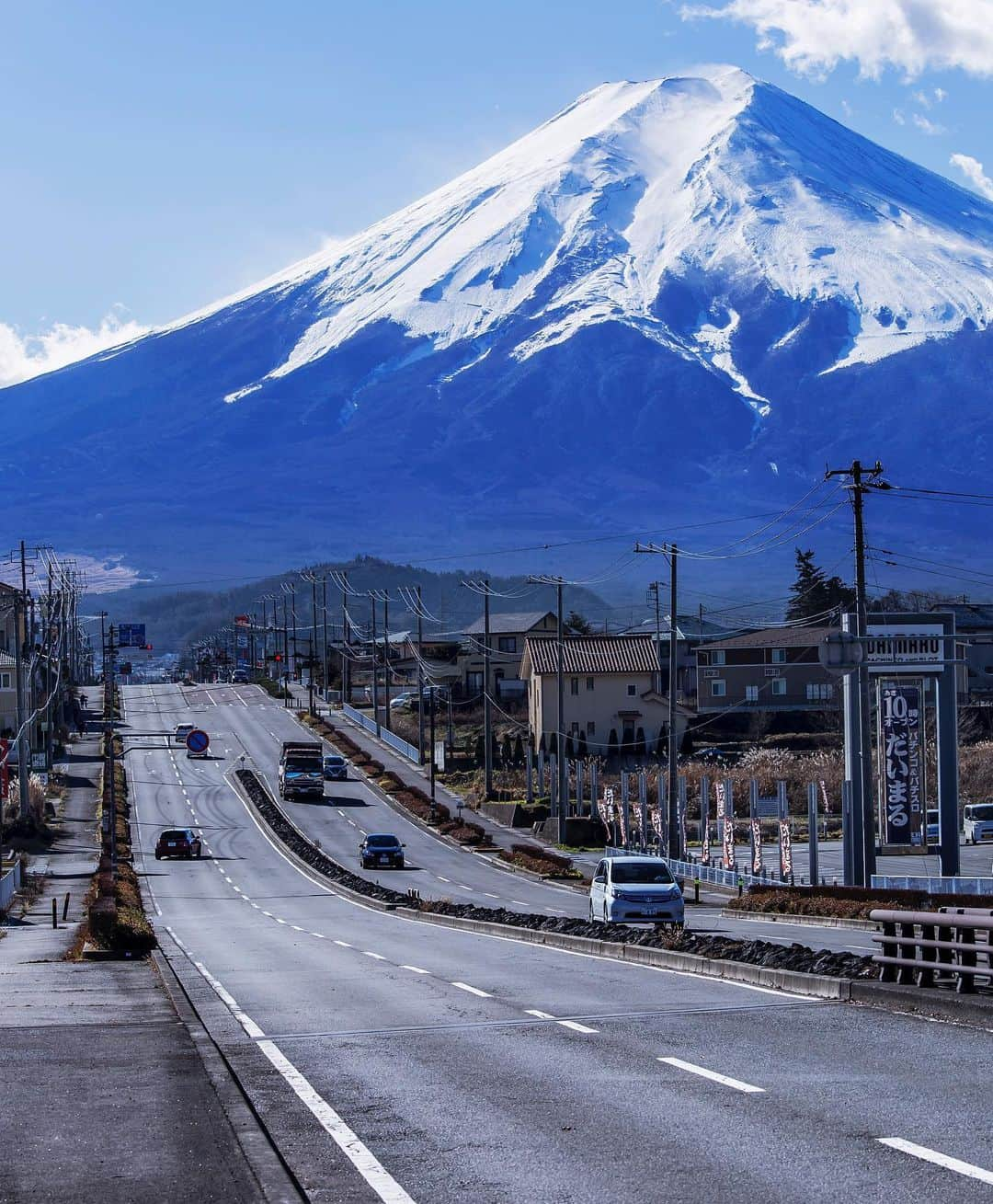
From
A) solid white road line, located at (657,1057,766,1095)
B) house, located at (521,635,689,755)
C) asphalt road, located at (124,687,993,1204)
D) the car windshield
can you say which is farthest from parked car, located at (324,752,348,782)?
solid white road line, located at (657,1057,766,1095)

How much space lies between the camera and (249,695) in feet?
488

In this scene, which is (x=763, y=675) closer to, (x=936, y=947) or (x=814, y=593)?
(x=814, y=593)

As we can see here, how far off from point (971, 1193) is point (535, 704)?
323 ft

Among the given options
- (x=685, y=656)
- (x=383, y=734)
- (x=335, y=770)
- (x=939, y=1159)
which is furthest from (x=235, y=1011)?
(x=685, y=656)

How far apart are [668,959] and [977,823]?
52560mm

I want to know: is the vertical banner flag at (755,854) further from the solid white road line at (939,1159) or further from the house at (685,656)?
the house at (685,656)

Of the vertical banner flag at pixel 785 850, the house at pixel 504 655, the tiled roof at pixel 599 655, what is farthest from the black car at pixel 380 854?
the house at pixel 504 655

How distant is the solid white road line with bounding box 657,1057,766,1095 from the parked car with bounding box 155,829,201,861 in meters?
58.2

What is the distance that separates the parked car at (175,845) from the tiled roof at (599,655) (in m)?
37.0

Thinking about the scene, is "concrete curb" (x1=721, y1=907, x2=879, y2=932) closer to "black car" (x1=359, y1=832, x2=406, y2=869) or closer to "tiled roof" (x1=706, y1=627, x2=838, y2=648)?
"black car" (x1=359, y1=832, x2=406, y2=869)

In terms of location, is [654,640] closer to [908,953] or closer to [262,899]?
[262,899]

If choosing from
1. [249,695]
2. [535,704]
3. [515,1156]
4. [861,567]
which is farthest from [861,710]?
[249,695]

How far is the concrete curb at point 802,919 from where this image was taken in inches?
1302

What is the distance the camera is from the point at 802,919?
35875mm
